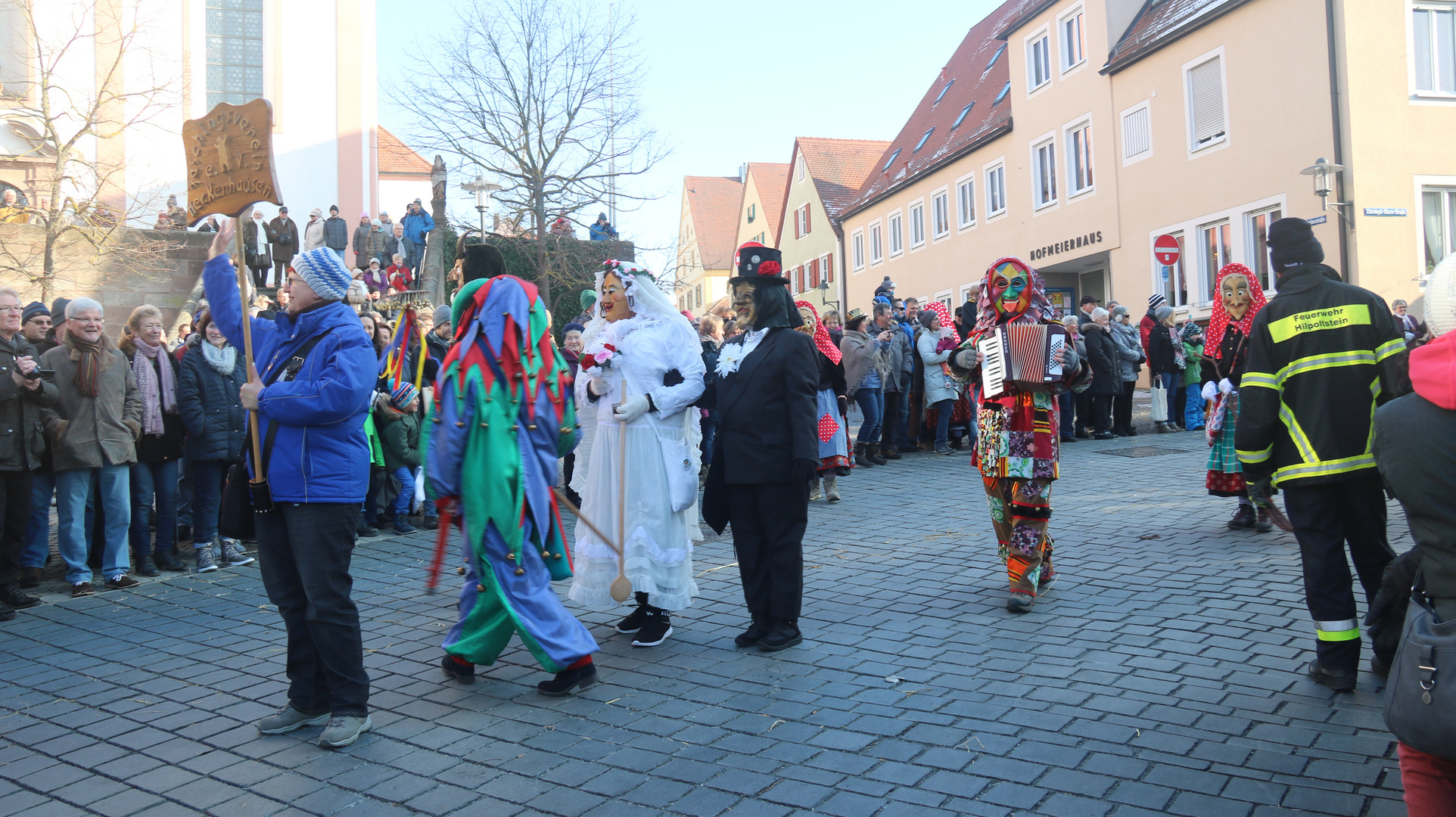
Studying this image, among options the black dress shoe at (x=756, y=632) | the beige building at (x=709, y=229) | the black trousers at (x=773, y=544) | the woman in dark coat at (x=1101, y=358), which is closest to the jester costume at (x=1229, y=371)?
the black trousers at (x=773, y=544)

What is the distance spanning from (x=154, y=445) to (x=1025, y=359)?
6.33 m

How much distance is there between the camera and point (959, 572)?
7211 mm

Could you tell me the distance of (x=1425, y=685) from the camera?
7.95 ft

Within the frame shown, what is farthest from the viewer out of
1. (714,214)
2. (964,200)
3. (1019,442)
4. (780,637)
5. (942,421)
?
(714,214)

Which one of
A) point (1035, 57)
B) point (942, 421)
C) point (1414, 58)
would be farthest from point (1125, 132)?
point (942, 421)

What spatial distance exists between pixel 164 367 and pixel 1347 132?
1892cm

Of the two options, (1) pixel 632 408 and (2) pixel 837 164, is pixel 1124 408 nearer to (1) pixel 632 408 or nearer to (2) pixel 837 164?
(1) pixel 632 408

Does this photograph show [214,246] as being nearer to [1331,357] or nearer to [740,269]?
[740,269]

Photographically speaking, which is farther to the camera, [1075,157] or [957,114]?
[957,114]

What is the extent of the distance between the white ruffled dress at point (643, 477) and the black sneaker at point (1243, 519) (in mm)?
4866

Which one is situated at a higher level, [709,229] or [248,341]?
[709,229]

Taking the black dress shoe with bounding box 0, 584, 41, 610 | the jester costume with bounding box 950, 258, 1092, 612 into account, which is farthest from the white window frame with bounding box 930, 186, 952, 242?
the black dress shoe with bounding box 0, 584, 41, 610

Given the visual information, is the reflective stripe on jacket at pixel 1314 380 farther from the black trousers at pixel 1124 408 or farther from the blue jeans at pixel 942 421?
the black trousers at pixel 1124 408

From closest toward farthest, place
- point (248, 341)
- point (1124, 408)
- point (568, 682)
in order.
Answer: point (248, 341), point (568, 682), point (1124, 408)
